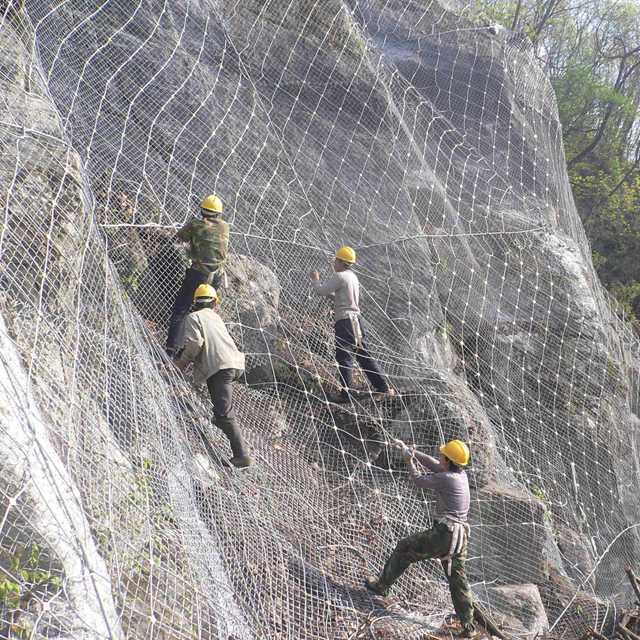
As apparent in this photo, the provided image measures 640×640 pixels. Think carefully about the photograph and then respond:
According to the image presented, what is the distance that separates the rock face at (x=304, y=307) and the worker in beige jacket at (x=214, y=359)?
0.19 metres

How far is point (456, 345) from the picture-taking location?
577 centimetres

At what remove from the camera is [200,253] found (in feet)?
12.8

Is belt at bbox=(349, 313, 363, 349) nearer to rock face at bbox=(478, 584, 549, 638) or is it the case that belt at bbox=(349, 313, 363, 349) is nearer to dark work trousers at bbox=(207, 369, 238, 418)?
dark work trousers at bbox=(207, 369, 238, 418)

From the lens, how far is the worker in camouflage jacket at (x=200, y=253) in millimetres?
3904

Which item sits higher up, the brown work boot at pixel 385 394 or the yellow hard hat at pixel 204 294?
the yellow hard hat at pixel 204 294

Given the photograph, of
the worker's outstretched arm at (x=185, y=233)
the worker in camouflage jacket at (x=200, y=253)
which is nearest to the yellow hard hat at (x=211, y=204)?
the worker in camouflage jacket at (x=200, y=253)

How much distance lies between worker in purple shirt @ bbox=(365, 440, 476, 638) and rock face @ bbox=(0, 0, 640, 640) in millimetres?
189

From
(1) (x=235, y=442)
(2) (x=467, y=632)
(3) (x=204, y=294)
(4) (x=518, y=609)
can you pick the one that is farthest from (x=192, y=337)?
(4) (x=518, y=609)

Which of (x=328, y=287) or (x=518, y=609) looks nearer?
(x=518, y=609)

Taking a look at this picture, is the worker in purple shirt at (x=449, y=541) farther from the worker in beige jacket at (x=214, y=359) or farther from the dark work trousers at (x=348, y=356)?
the dark work trousers at (x=348, y=356)

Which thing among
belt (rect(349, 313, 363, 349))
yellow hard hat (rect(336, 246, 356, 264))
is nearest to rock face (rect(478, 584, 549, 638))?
belt (rect(349, 313, 363, 349))

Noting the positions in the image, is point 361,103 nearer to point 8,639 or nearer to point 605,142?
point 8,639

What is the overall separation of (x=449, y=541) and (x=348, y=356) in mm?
1554

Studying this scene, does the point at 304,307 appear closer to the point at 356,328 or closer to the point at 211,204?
the point at 356,328
